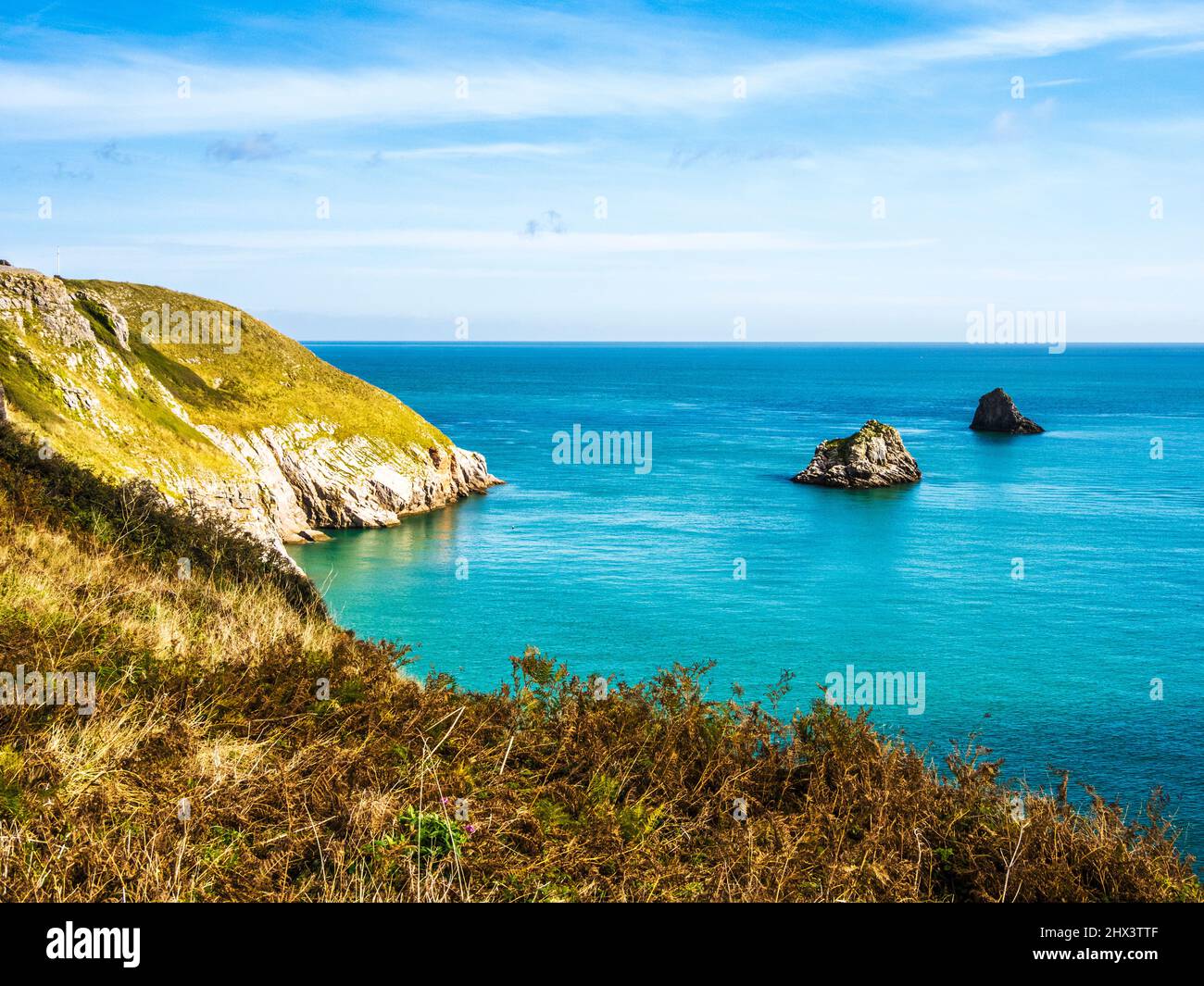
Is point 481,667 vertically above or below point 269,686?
below

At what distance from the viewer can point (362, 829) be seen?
7324 mm

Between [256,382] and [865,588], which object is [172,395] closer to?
[256,382]

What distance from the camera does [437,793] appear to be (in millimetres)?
8203

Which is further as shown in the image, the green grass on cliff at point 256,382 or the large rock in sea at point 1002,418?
the large rock in sea at point 1002,418

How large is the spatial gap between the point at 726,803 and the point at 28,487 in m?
12.2

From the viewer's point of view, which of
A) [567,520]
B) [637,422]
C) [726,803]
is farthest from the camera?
[637,422]

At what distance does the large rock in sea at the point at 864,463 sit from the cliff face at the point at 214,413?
29.1 meters

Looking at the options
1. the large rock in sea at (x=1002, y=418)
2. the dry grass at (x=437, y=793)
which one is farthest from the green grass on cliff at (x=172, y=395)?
the large rock in sea at (x=1002, y=418)

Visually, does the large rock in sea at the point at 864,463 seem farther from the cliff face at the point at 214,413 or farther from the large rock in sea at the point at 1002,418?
the large rock in sea at the point at 1002,418

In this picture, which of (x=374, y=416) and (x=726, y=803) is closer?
(x=726, y=803)

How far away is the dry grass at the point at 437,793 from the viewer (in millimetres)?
6898

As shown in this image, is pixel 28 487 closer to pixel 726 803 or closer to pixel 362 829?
pixel 362 829
